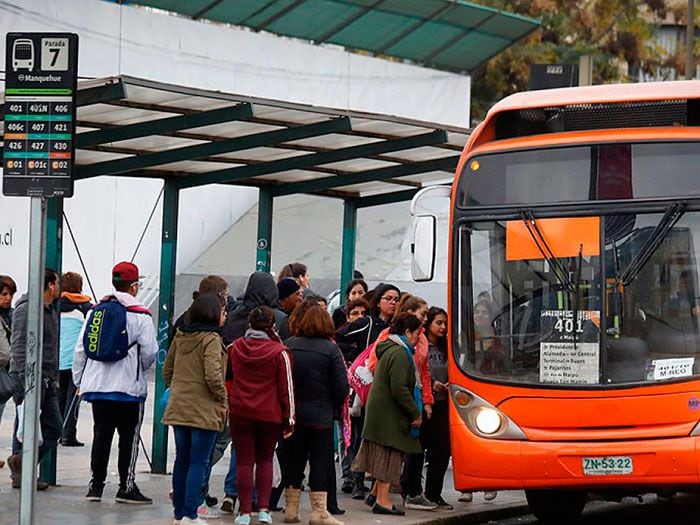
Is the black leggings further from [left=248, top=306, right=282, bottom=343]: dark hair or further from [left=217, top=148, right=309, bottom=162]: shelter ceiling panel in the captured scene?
[left=217, top=148, right=309, bottom=162]: shelter ceiling panel

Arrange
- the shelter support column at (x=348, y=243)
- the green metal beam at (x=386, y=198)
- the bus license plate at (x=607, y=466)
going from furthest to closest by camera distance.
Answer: the shelter support column at (x=348, y=243)
the green metal beam at (x=386, y=198)
the bus license plate at (x=607, y=466)

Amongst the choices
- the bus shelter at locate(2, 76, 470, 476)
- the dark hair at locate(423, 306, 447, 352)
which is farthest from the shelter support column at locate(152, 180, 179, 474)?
the dark hair at locate(423, 306, 447, 352)

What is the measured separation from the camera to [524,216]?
1070 cm

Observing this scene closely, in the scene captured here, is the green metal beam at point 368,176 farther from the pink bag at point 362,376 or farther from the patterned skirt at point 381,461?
the patterned skirt at point 381,461

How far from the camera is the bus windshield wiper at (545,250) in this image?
1045 centimetres

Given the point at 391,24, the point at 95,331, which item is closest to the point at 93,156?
the point at 95,331

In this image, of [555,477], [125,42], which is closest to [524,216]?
[555,477]

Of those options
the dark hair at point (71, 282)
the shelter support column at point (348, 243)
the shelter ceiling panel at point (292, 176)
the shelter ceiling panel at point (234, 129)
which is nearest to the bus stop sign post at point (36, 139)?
the shelter ceiling panel at point (234, 129)

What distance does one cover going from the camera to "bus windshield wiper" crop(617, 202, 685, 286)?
10297 millimetres

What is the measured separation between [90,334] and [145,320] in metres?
0.42

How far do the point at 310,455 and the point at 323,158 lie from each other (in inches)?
158

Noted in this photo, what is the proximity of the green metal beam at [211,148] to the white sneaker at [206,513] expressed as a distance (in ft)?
9.96

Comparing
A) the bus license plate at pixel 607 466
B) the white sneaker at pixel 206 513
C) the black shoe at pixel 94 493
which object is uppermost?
the bus license plate at pixel 607 466

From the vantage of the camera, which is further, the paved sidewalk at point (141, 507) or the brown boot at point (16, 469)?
the brown boot at point (16, 469)
